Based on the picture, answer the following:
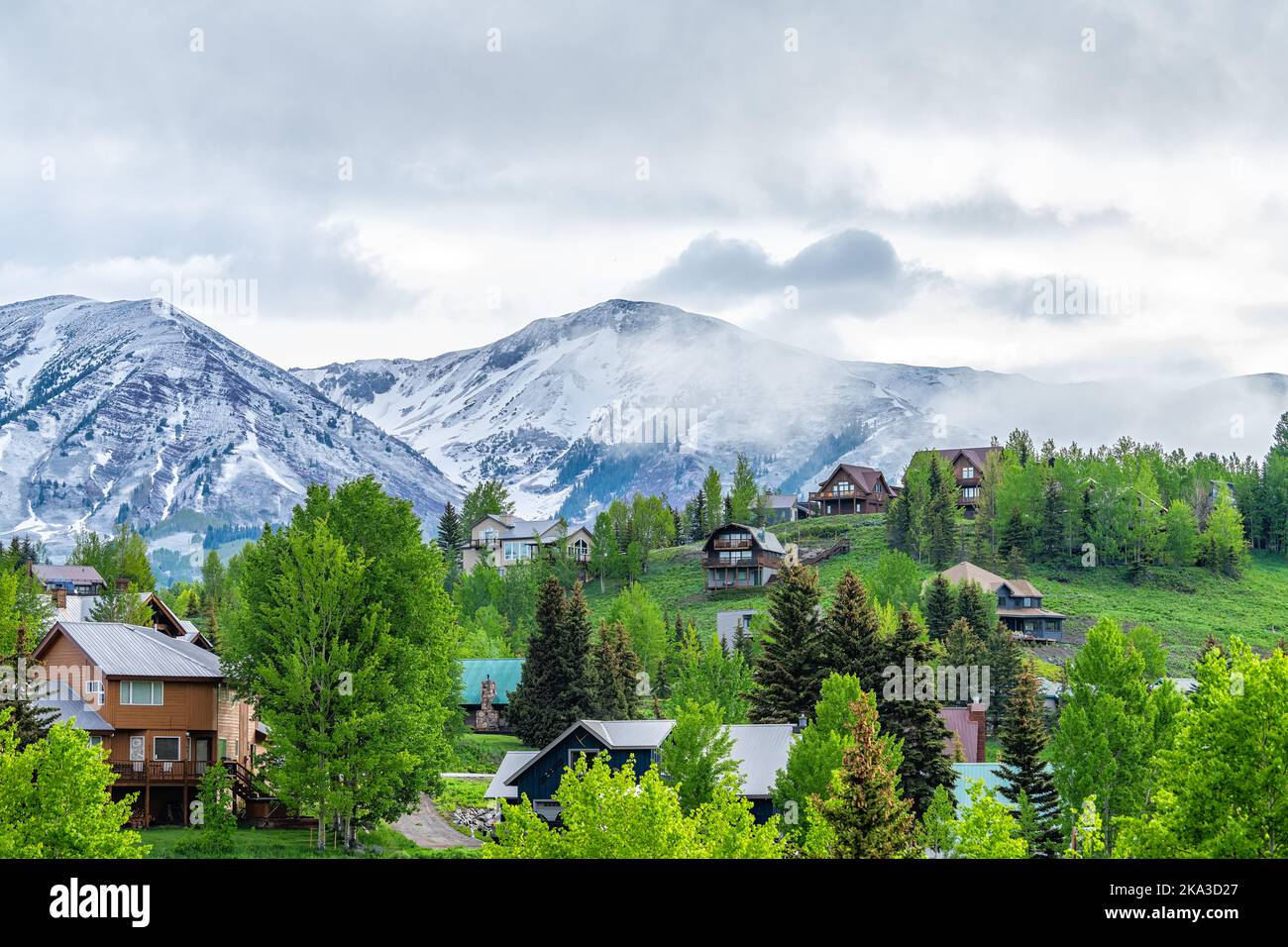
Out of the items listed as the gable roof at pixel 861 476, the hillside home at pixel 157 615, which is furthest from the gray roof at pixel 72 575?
the gable roof at pixel 861 476

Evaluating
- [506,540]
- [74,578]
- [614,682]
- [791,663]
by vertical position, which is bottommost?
[614,682]

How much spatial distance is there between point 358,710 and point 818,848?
1936 cm

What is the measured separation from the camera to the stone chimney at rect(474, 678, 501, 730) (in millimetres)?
102000

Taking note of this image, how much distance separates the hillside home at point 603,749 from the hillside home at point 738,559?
7928 cm

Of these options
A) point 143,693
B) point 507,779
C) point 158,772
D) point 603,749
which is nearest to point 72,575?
point 507,779

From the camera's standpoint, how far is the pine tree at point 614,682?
87.0 metres

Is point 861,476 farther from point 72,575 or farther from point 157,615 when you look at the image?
point 157,615

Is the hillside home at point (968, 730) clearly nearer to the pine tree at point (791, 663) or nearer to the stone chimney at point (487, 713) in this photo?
Answer: the pine tree at point (791, 663)

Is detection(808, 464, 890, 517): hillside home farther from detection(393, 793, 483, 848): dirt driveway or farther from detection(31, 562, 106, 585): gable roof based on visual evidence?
detection(393, 793, 483, 848): dirt driveway

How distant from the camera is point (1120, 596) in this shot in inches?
5315

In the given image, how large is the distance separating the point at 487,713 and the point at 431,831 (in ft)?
123

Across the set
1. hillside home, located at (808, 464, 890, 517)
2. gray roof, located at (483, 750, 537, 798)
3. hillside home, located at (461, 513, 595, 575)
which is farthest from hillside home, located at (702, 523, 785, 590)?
gray roof, located at (483, 750, 537, 798)

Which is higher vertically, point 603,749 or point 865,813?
point 603,749
